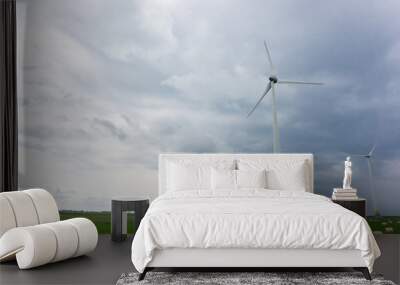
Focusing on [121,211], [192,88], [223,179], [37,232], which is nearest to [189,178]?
[223,179]

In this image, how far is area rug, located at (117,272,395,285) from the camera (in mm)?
4367

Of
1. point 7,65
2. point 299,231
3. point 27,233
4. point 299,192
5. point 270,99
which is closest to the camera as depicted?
point 299,231

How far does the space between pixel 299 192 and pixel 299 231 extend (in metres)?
1.58

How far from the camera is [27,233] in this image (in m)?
4.77

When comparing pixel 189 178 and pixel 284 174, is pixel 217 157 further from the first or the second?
pixel 284 174

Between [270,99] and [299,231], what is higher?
[270,99]

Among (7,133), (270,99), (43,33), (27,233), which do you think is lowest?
(27,233)

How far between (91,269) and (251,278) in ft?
4.57

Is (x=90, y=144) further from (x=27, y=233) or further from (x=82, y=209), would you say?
(x=27, y=233)

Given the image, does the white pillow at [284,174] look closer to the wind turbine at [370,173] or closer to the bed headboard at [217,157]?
the bed headboard at [217,157]

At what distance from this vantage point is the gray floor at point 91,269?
14.8 ft

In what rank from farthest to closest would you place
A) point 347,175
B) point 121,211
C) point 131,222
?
point 131,222 → point 347,175 → point 121,211

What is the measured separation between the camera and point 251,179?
626cm

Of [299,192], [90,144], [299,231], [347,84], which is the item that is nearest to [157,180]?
[90,144]
